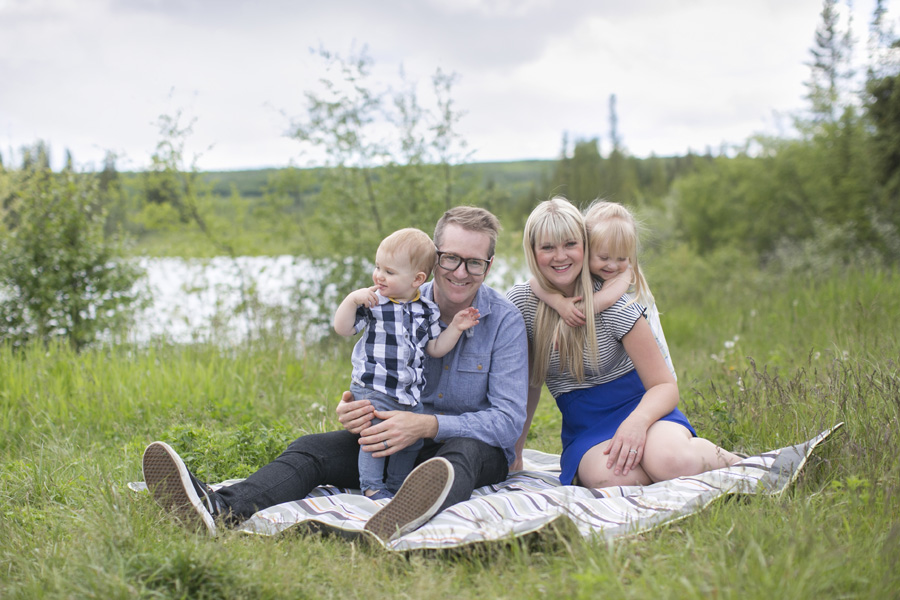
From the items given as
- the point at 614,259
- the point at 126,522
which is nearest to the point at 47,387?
the point at 126,522

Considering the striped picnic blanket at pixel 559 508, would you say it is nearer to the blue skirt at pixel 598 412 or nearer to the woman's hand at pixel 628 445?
the woman's hand at pixel 628 445

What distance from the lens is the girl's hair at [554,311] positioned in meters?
3.18

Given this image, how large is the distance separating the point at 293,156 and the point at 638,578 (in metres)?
7.70

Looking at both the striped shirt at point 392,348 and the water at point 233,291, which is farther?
the water at point 233,291

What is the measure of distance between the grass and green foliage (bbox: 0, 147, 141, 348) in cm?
244

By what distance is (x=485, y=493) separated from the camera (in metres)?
3.18

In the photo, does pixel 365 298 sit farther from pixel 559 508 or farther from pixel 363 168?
pixel 363 168

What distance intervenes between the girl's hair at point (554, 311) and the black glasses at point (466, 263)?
30 centimetres

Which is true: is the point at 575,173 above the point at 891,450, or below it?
above

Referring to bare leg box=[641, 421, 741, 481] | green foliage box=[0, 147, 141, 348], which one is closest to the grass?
bare leg box=[641, 421, 741, 481]

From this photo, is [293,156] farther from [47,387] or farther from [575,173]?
[575,173]

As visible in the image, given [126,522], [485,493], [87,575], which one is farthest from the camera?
[485,493]

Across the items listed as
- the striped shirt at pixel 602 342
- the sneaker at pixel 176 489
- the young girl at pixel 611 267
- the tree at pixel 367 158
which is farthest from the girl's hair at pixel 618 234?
the tree at pixel 367 158

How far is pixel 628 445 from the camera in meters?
3.06
